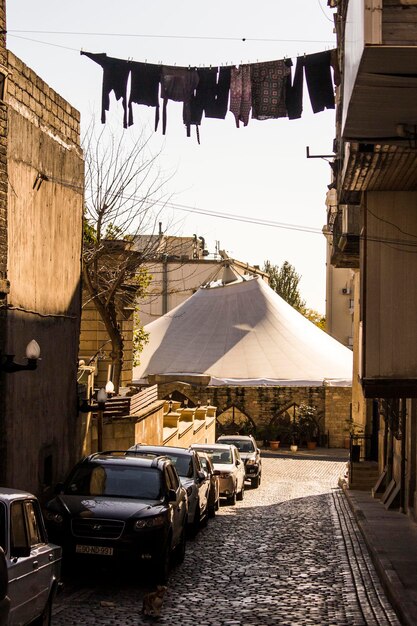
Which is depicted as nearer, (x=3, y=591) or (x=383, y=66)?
(x=3, y=591)

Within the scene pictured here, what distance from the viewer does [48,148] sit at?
699 inches

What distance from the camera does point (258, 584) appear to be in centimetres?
1484

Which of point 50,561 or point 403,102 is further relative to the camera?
point 403,102

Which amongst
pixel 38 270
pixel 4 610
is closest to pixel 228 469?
pixel 38 270

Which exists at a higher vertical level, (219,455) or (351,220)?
(351,220)

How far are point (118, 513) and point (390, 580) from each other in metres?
3.73

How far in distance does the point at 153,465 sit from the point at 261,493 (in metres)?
17.5

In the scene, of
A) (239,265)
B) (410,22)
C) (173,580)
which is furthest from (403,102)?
(239,265)

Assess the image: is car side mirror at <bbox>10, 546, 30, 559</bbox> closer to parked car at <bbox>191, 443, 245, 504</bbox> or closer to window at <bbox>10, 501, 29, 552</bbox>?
window at <bbox>10, 501, 29, 552</bbox>

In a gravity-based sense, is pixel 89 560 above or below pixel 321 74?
below

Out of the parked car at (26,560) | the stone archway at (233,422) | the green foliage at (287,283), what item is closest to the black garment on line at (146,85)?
the parked car at (26,560)

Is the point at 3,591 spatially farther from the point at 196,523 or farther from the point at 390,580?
the point at 196,523

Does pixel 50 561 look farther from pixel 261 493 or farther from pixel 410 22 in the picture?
pixel 261 493

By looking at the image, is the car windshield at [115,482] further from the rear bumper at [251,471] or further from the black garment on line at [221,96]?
the rear bumper at [251,471]
